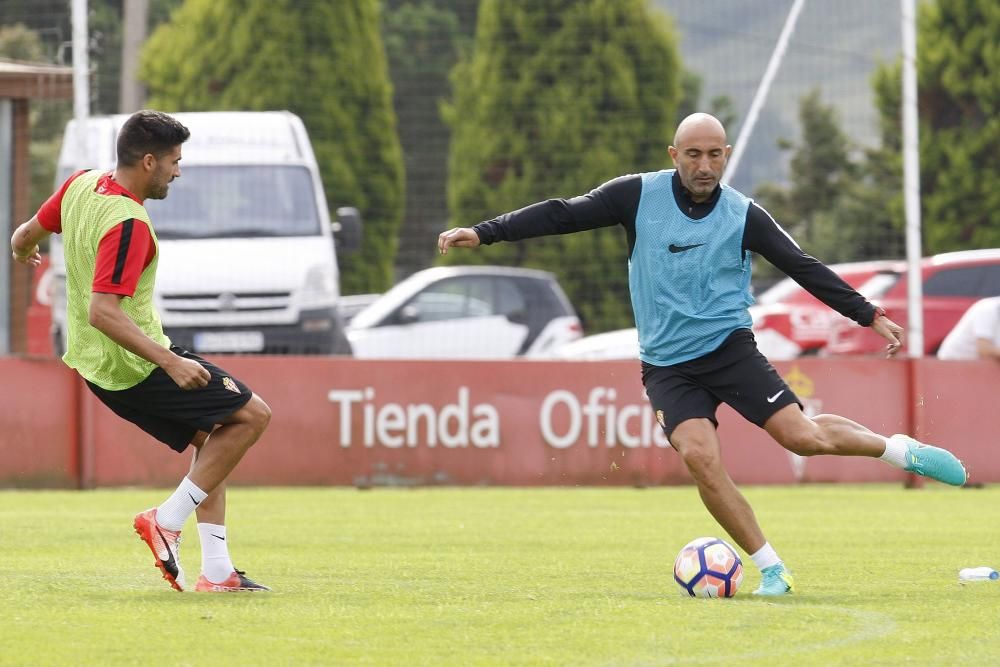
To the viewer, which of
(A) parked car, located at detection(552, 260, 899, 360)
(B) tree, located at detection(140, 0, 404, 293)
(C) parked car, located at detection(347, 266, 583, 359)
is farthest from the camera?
(B) tree, located at detection(140, 0, 404, 293)

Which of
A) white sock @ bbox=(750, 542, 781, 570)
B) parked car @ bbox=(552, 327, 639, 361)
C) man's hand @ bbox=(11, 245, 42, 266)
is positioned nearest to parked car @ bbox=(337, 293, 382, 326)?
parked car @ bbox=(552, 327, 639, 361)

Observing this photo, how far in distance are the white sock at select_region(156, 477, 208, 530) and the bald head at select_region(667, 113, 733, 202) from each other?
2433 millimetres

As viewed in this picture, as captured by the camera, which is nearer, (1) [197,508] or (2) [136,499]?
(1) [197,508]

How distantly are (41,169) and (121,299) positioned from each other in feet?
48.0

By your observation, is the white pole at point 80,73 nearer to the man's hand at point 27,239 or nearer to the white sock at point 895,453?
the man's hand at point 27,239

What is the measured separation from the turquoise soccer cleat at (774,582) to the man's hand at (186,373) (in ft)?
7.94

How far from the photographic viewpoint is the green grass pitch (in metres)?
5.69

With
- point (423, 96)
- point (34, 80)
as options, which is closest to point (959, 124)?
point (423, 96)

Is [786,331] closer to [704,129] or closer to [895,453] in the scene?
[895,453]

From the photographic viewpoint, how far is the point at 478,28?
3006 cm

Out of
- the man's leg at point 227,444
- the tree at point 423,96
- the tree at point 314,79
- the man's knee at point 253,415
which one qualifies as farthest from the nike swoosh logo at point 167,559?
the tree at point 314,79

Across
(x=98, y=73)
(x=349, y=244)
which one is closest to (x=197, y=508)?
(x=98, y=73)

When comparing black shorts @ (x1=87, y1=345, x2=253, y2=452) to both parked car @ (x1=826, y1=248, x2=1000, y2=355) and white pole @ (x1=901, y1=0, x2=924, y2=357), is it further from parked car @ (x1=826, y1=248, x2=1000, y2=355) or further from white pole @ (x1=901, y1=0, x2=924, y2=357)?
parked car @ (x1=826, y1=248, x2=1000, y2=355)

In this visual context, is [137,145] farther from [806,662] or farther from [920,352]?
[920,352]
